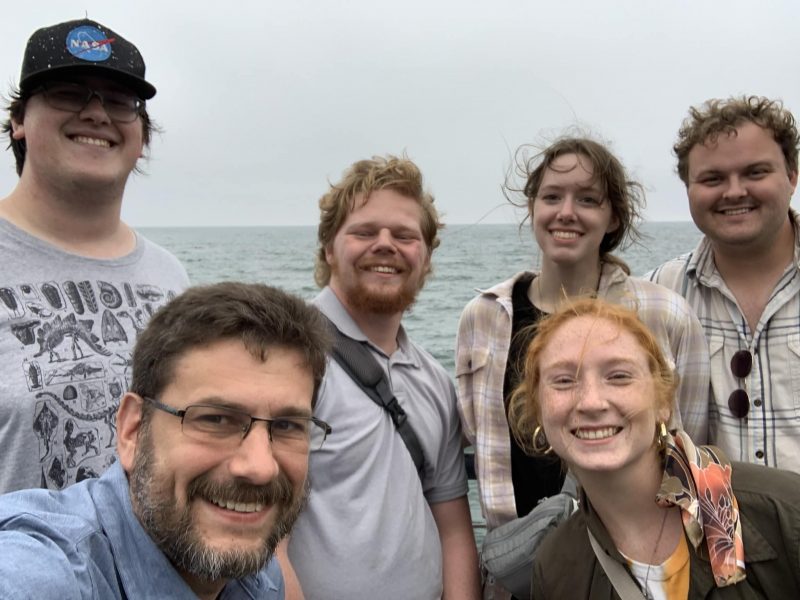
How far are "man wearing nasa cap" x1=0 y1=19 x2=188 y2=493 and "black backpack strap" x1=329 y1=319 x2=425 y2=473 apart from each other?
83cm

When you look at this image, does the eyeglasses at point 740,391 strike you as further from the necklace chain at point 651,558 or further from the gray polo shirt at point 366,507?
the gray polo shirt at point 366,507

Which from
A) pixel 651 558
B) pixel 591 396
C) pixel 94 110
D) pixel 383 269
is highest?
pixel 94 110

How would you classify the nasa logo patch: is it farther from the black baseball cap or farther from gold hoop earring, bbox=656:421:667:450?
gold hoop earring, bbox=656:421:667:450

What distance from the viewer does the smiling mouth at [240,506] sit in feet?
6.08

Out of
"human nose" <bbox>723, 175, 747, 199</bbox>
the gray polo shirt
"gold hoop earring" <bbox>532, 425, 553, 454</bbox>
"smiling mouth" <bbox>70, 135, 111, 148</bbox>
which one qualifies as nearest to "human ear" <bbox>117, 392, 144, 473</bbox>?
the gray polo shirt

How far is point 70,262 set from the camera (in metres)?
2.80

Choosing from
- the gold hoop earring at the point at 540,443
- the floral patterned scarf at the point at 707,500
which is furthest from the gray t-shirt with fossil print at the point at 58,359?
the floral patterned scarf at the point at 707,500

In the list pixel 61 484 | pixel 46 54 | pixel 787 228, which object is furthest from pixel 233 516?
pixel 787 228

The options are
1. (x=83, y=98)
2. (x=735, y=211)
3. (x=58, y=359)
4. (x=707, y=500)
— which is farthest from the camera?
(x=735, y=211)

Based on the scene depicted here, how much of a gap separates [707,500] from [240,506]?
146 cm

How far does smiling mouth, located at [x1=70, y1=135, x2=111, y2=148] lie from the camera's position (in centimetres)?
286

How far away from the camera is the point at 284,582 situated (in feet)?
7.82

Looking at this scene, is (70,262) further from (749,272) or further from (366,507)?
(749,272)

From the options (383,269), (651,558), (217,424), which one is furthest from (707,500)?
(383,269)
